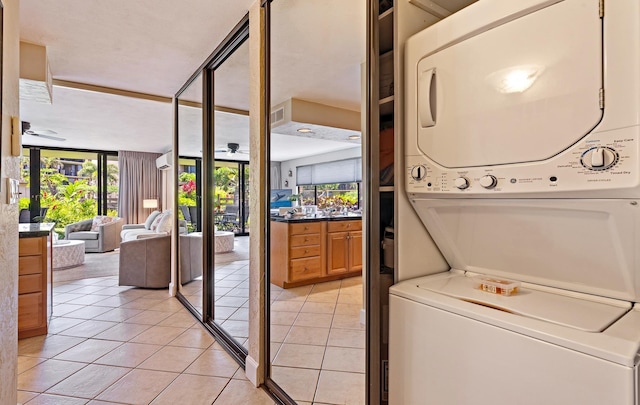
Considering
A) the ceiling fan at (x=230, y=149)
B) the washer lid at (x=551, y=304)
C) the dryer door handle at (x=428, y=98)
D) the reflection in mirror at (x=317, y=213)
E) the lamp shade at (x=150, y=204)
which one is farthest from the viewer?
the lamp shade at (x=150, y=204)

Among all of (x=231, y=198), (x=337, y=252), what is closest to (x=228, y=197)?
(x=231, y=198)

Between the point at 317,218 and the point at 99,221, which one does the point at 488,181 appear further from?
the point at 99,221

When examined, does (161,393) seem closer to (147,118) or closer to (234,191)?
(234,191)

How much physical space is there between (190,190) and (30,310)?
63.5 inches

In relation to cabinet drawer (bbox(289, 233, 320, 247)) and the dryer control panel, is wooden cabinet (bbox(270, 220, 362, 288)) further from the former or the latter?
the dryer control panel

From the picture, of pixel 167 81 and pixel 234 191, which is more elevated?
pixel 167 81

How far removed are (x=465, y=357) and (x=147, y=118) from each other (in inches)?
198

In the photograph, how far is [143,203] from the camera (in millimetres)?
7816

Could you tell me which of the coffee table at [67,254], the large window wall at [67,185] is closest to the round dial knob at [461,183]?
the coffee table at [67,254]

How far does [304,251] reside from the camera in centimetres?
318

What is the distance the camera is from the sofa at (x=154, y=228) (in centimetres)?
419

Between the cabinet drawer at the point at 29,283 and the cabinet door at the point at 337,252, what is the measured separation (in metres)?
2.38

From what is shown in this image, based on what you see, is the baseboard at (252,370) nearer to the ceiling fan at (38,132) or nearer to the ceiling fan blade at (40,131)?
the ceiling fan at (38,132)

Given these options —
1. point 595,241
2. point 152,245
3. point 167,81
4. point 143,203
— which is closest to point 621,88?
point 595,241
